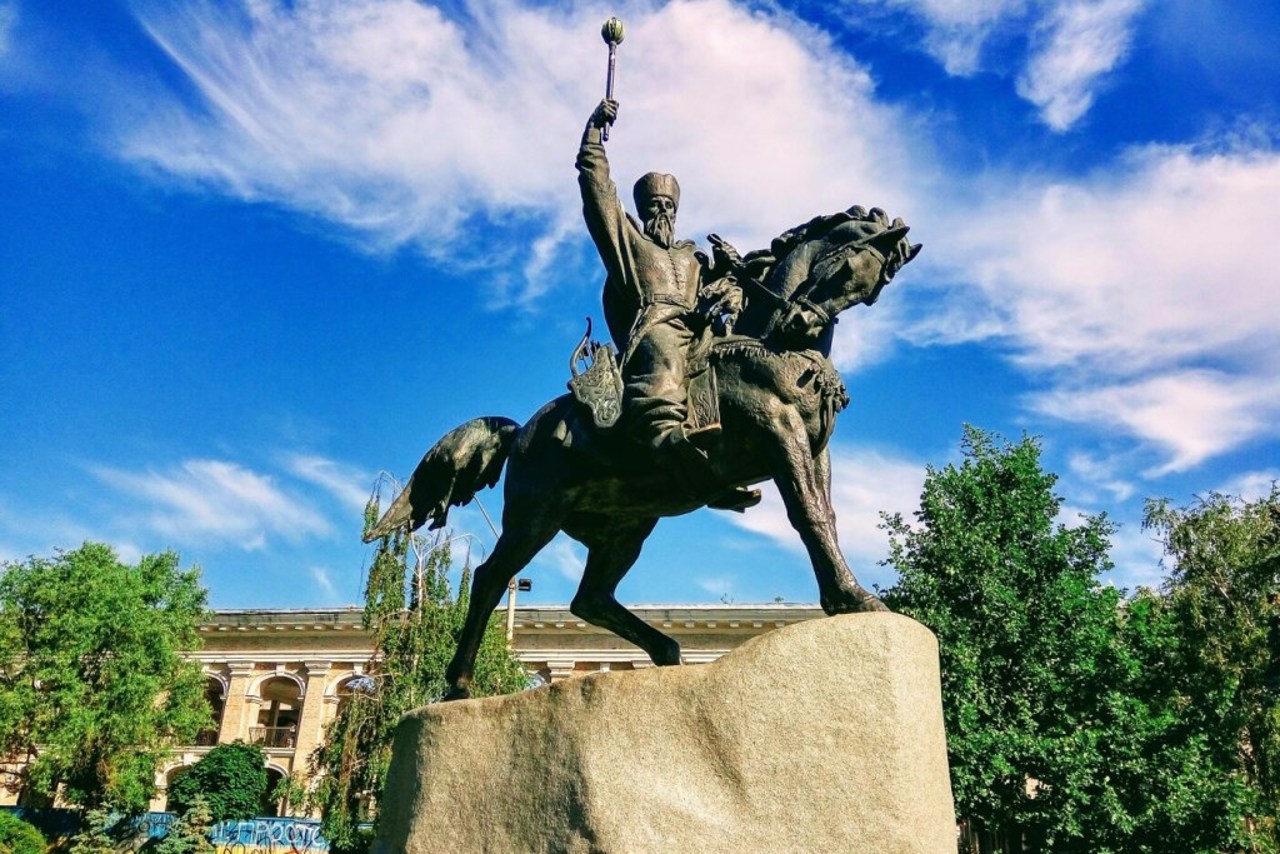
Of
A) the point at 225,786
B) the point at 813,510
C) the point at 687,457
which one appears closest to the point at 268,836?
the point at 225,786

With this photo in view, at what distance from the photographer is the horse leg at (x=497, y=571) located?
245 inches

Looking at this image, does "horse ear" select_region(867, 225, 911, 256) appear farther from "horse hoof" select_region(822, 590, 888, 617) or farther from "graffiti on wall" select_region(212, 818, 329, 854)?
"graffiti on wall" select_region(212, 818, 329, 854)

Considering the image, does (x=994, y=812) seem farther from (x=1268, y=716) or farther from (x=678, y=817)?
(x=678, y=817)

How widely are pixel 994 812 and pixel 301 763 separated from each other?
26720 mm

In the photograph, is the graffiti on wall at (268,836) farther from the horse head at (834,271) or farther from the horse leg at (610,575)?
the horse head at (834,271)

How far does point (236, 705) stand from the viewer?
41.0 meters

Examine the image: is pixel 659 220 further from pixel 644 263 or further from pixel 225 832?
pixel 225 832

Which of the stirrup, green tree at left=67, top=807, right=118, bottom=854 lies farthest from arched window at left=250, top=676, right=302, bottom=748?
the stirrup

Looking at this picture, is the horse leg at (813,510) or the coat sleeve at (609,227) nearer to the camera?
the horse leg at (813,510)

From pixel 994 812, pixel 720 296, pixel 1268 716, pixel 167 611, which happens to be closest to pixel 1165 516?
pixel 1268 716

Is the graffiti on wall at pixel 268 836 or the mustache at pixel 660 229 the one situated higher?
the mustache at pixel 660 229

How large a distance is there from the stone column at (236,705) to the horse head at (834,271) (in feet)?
131

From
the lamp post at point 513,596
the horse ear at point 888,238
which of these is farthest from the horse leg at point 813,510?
the lamp post at point 513,596

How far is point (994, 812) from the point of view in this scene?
2067cm
